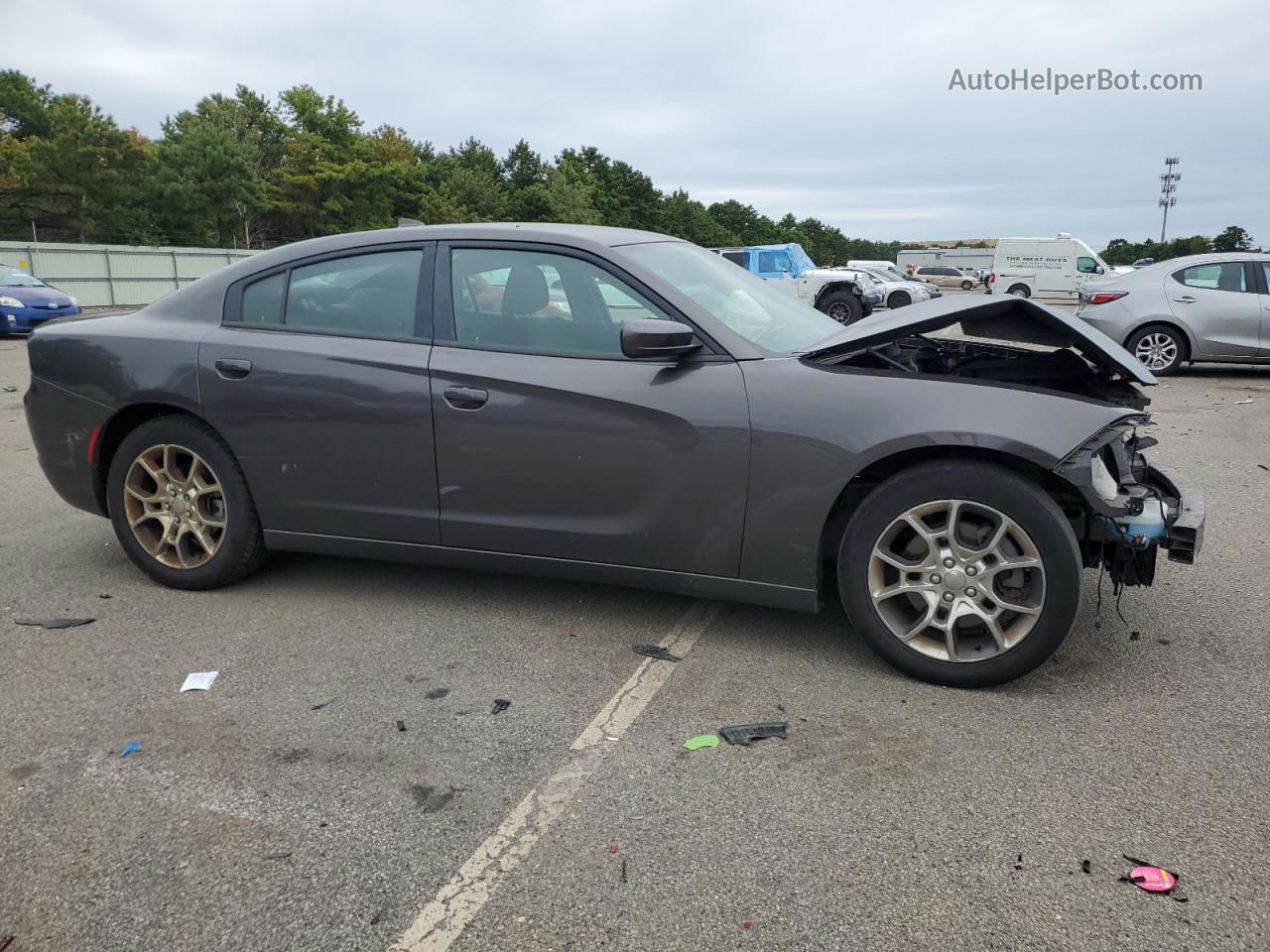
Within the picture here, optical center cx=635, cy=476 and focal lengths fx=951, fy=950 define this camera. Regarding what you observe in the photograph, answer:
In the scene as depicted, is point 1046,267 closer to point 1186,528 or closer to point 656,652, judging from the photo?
point 1186,528

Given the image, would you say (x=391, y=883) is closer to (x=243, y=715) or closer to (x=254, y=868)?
(x=254, y=868)

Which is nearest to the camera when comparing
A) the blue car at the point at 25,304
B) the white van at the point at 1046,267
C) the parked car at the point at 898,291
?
the blue car at the point at 25,304

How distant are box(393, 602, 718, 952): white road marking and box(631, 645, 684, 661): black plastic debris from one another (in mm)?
29

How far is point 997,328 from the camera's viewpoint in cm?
371

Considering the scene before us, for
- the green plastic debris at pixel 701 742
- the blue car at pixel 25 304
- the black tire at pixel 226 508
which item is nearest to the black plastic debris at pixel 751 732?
the green plastic debris at pixel 701 742

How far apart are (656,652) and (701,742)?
708 millimetres

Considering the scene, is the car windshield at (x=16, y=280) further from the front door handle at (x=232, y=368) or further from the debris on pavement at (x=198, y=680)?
the debris on pavement at (x=198, y=680)

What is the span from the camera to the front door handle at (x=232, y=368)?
4.02 m

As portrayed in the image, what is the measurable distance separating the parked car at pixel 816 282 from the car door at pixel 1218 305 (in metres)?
12.7

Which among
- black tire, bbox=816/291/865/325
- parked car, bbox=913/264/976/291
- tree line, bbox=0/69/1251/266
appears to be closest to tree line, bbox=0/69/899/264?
tree line, bbox=0/69/1251/266

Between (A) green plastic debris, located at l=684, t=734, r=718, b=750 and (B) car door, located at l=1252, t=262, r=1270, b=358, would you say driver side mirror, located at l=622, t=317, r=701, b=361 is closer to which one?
(A) green plastic debris, located at l=684, t=734, r=718, b=750

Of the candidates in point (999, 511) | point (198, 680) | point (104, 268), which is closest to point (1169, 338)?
point (999, 511)

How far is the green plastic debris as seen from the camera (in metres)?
2.93

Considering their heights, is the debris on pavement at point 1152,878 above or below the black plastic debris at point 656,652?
below
